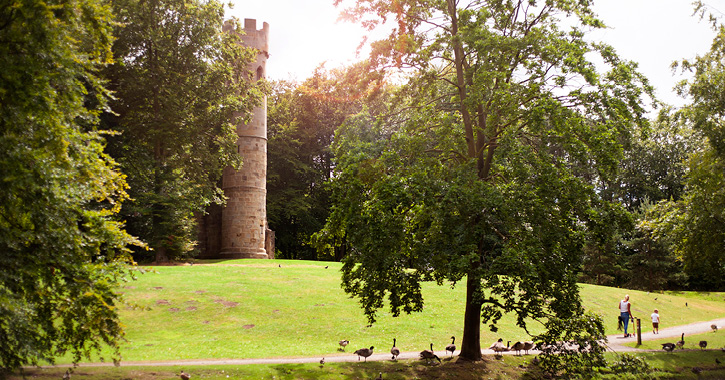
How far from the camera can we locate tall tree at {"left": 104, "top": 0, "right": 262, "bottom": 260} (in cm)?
2822

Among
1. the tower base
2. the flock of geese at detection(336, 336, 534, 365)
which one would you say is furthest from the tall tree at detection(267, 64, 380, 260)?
the flock of geese at detection(336, 336, 534, 365)

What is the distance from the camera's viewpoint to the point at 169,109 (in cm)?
2802

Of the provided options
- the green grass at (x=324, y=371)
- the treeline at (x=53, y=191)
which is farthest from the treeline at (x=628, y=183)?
the treeline at (x=53, y=191)

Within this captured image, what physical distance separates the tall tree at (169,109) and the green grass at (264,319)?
439 cm

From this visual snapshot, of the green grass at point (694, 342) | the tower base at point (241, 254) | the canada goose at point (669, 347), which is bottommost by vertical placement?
the green grass at point (694, 342)

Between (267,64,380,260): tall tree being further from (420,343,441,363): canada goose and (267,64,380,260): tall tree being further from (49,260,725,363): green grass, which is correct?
(420,343,441,363): canada goose

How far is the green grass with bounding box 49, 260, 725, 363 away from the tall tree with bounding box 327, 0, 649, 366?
3887mm

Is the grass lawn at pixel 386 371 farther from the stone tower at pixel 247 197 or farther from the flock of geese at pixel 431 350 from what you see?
the stone tower at pixel 247 197

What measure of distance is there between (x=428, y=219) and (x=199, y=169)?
20255mm

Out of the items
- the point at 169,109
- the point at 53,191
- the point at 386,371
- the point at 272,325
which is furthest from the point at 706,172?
the point at 169,109

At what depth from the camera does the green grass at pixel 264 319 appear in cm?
1581

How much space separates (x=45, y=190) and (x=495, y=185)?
9570mm

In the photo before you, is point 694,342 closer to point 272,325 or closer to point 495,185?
point 495,185

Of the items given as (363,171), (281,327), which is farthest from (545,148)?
(281,327)
